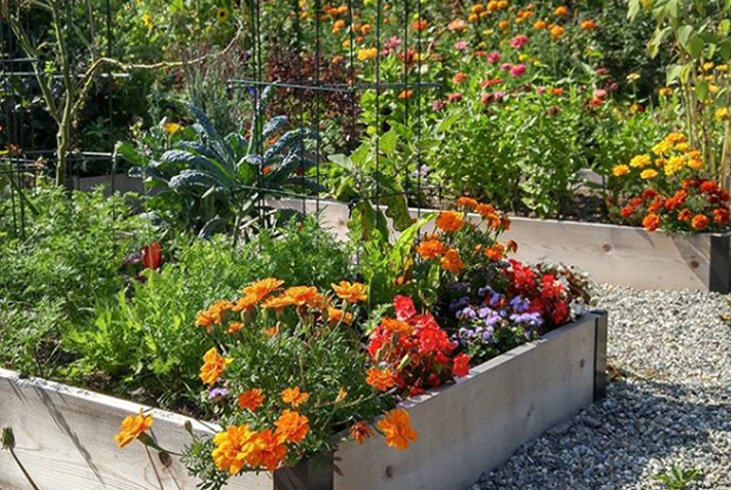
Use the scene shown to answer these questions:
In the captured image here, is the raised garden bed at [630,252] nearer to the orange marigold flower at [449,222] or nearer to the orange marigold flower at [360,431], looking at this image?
the orange marigold flower at [449,222]

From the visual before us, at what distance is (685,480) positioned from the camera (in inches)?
139

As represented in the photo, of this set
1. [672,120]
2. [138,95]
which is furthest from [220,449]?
[138,95]

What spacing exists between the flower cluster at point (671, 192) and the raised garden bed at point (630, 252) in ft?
0.30

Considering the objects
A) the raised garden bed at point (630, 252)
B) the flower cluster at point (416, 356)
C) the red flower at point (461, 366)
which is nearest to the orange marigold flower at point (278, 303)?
the flower cluster at point (416, 356)

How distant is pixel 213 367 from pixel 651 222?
11.2ft

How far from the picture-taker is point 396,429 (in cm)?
286

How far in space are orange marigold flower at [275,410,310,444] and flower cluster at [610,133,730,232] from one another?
3.43m

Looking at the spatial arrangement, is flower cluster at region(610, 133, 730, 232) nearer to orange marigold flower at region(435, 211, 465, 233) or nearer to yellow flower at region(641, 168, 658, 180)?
yellow flower at region(641, 168, 658, 180)

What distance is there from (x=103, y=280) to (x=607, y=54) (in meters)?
6.11

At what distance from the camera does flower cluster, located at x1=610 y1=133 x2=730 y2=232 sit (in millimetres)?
5766

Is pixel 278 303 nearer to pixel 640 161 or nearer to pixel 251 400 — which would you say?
pixel 251 400

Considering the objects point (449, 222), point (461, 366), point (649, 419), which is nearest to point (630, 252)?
point (649, 419)

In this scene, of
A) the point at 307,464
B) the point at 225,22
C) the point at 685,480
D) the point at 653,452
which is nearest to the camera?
Answer: the point at 307,464

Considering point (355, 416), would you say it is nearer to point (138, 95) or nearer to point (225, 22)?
point (138, 95)
